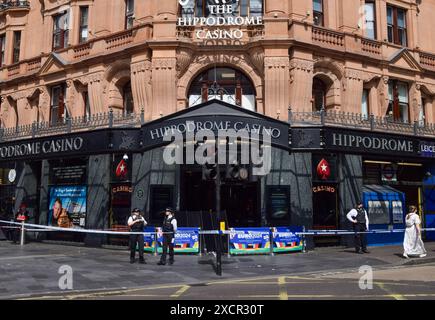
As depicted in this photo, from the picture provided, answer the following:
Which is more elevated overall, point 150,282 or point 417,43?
point 417,43

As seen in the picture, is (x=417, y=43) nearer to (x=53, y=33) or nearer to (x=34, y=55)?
(x=53, y=33)

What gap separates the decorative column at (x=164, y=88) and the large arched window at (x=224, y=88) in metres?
1.09

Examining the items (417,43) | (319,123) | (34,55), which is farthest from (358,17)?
(34,55)

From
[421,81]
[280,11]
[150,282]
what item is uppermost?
[280,11]

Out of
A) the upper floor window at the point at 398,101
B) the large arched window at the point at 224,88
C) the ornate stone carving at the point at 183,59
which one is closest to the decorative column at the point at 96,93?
the ornate stone carving at the point at 183,59

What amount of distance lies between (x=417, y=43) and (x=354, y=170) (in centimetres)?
893

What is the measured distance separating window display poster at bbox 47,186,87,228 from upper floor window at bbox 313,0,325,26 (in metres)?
13.1

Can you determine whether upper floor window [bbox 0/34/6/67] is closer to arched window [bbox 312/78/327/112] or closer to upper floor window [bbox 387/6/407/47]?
arched window [bbox 312/78/327/112]

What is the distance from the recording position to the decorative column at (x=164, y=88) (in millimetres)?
18297

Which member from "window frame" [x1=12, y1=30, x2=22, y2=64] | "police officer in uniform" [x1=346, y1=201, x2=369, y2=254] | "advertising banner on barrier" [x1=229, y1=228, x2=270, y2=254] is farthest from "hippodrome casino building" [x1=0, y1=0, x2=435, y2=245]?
"window frame" [x1=12, y1=30, x2=22, y2=64]

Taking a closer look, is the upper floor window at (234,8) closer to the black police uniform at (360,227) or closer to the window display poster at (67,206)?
the window display poster at (67,206)

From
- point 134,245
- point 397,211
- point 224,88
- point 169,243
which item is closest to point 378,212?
point 397,211

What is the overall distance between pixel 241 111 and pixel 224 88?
8.08 feet
